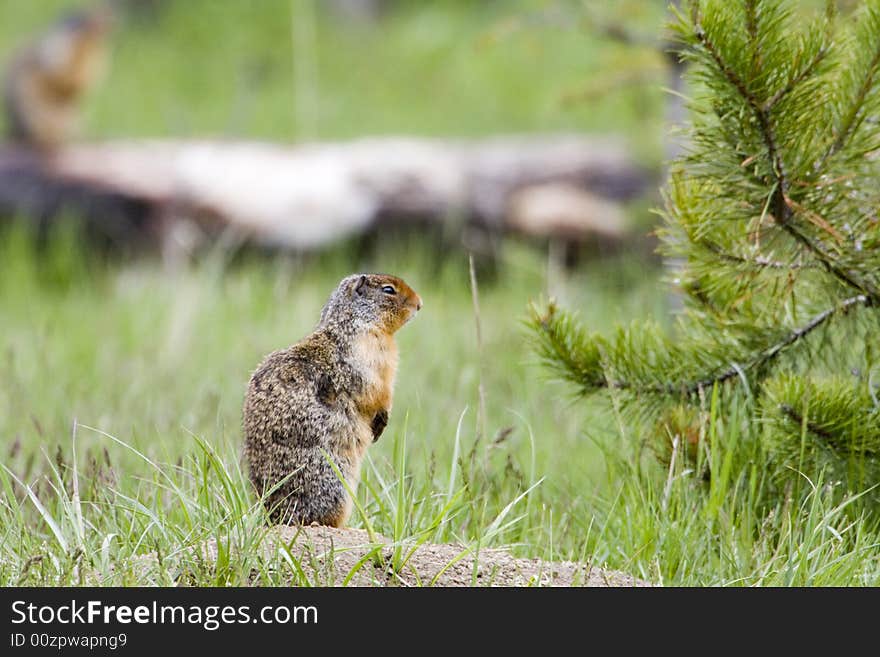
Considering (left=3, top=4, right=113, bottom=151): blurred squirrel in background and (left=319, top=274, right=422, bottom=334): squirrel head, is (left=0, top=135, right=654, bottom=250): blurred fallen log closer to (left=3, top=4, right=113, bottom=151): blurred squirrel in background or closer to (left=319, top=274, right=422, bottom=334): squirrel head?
(left=3, top=4, right=113, bottom=151): blurred squirrel in background

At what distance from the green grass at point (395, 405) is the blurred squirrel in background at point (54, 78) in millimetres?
1553

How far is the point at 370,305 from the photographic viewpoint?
10.5 feet

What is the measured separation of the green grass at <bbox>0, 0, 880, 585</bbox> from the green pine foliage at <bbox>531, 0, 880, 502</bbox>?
0.14m

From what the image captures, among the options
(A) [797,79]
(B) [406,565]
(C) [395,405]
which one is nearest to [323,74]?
(C) [395,405]

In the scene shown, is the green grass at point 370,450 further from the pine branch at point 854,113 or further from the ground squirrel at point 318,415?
the pine branch at point 854,113

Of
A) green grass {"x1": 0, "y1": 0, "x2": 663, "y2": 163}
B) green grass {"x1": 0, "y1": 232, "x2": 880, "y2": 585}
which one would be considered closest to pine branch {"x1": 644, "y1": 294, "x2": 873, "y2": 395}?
green grass {"x1": 0, "y1": 232, "x2": 880, "y2": 585}

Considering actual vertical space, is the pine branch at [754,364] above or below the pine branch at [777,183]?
below

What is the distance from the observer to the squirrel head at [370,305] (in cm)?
314

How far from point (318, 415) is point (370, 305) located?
422mm

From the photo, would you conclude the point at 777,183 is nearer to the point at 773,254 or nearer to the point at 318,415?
the point at 773,254

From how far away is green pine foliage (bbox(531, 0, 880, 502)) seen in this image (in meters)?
2.75

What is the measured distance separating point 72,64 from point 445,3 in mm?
6492

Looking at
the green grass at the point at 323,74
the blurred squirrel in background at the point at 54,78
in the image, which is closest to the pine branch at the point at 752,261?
the blurred squirrel in background at the point at 54,78

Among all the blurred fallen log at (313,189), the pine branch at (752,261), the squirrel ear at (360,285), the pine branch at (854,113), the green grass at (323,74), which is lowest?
the pine branch at (752,261)
